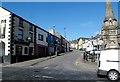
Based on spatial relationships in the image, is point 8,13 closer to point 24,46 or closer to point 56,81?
point 24,46

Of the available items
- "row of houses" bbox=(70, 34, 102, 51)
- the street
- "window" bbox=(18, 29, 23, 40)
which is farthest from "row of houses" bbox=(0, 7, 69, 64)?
"row of houses" bbox=(70, 34, 102, 51)

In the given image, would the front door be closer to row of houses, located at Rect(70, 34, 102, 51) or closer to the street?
the street

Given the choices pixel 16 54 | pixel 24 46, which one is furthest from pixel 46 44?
pixel 16 54

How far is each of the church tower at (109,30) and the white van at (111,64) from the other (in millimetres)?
41321

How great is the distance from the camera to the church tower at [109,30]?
6009cm

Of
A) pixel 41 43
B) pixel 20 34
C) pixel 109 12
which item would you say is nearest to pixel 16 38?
pixel 20 34

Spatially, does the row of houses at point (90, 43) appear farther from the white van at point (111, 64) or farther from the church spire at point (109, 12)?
the white van at point (111, 64)

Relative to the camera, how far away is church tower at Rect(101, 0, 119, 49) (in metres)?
60.1

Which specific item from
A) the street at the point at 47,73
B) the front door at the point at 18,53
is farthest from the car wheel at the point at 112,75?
the front door at the point at 18,53

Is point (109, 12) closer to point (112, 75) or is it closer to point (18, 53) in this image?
point (18, 53)

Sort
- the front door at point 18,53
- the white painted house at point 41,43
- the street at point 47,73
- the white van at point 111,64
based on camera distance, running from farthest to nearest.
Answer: the white painted house at point 41,43, the front door at point 18,53, the street at point 47,73, the white van at point 111,64

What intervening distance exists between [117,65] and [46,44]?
125 ft

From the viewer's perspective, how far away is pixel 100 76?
1761 centimetres

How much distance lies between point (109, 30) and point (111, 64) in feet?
158
